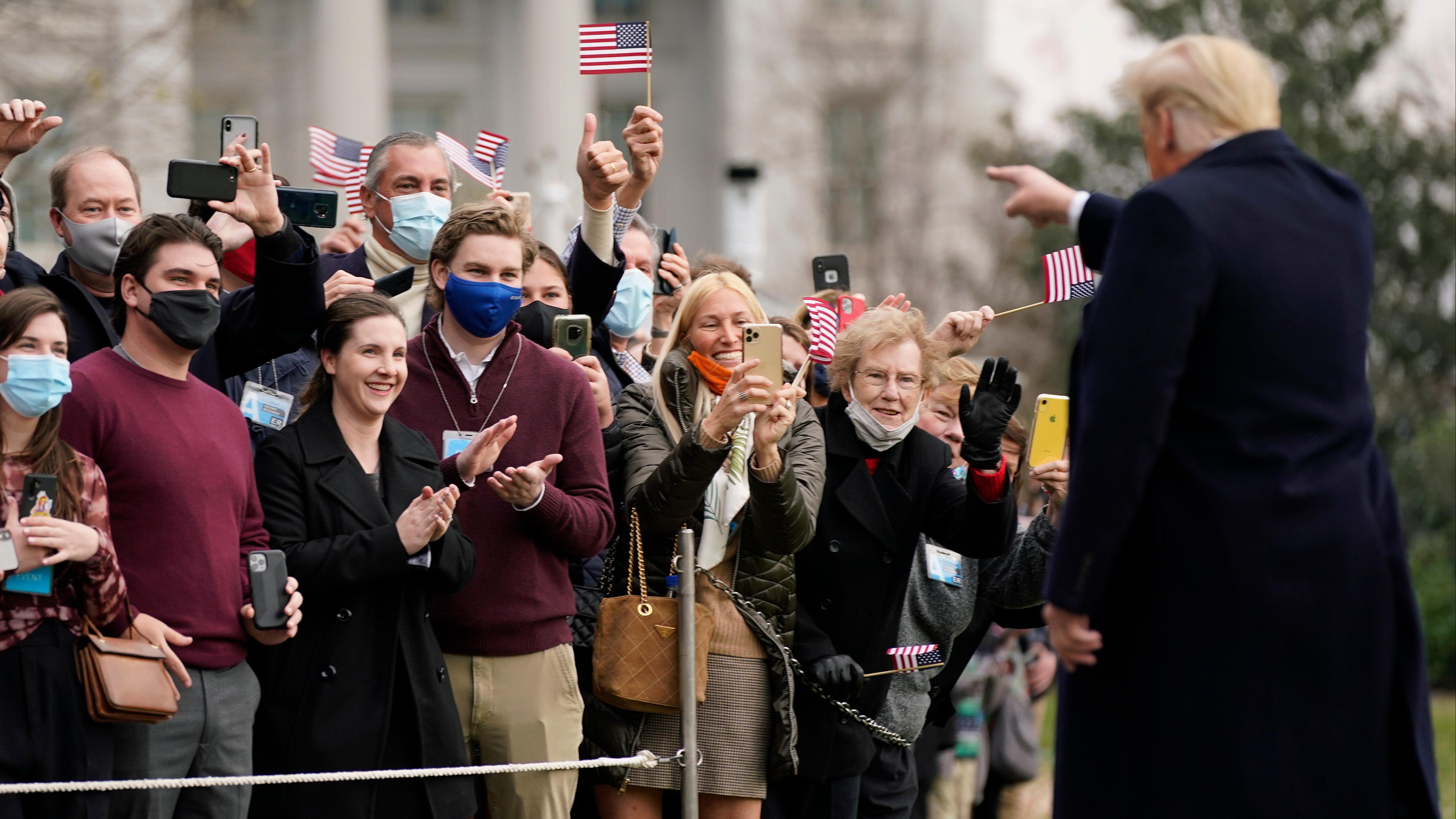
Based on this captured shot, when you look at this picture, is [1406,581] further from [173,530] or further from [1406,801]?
[173,530]

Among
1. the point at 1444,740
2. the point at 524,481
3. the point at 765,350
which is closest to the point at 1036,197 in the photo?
the point at 765,350

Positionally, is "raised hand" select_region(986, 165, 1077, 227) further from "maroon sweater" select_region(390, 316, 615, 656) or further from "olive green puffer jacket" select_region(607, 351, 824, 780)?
"maroon sweater" select_region(390, 316, 615, 656)

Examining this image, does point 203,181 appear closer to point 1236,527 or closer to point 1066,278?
point 1066,278

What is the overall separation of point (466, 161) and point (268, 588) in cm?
257

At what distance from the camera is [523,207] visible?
22.7 ft

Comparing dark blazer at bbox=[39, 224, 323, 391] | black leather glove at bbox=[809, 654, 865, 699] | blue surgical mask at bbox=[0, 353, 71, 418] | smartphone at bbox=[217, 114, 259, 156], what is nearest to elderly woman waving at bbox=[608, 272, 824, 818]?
black leather glove at bbox=[809, 654, 865, 699]

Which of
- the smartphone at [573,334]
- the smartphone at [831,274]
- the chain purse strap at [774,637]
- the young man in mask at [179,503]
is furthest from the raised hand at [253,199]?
the smartphone at [831,274]

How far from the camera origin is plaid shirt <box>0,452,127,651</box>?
4.59 metres

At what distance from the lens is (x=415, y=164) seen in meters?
6.48

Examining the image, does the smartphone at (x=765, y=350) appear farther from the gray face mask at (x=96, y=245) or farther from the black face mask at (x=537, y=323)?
the gray face mask at (x=96, y=245)

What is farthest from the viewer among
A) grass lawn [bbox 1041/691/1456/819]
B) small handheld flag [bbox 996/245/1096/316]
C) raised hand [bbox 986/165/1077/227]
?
grass lawn [bbox 1041/691/1456/819]

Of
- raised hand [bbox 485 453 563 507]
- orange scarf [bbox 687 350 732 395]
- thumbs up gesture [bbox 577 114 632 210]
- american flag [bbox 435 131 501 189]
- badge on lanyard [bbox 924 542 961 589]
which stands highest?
american flag [bbox 435 131 501 189]

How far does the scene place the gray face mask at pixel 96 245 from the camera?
569 centimetres

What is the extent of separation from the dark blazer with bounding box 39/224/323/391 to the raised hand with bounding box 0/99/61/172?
38 cm
